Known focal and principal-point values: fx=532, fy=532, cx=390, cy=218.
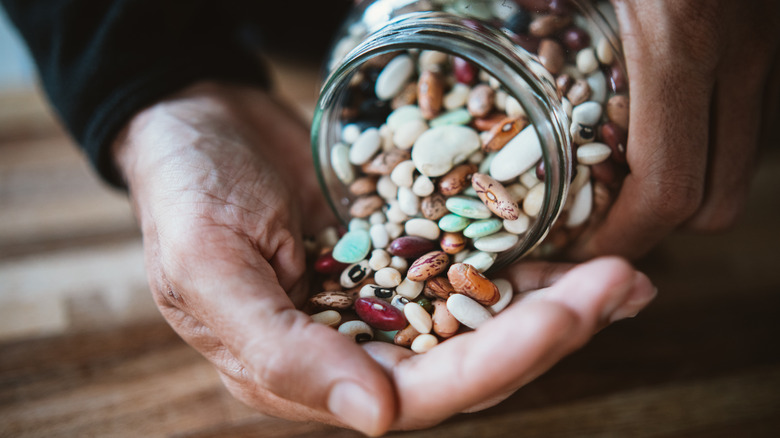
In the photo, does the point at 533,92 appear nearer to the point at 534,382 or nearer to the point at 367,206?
the point at 367,206

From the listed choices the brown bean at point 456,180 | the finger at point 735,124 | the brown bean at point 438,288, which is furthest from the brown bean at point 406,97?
the finger at point 735,124

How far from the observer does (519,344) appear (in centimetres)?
39

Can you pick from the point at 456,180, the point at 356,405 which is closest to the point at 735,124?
the point at 456,180

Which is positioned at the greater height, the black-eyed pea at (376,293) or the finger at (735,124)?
the finger at (735,124)

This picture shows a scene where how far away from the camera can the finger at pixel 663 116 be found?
534 millimetres

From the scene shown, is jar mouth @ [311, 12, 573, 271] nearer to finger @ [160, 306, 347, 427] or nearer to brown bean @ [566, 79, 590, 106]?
brown bean @ [566, 79, 590, 106]

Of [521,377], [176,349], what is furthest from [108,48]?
[521,377]

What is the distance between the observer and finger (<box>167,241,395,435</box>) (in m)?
0.40

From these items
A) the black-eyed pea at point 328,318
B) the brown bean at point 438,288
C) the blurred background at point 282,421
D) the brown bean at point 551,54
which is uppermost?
the brown bean at point 551,54

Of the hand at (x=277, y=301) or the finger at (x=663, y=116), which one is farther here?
the finger at (x=663, y=116)

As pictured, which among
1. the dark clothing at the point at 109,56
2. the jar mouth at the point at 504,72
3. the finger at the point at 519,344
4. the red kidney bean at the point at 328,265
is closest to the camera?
the finger at the point at 519,344

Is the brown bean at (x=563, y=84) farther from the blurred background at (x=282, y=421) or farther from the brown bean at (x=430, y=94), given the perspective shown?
the blurred background at (x=282, y=421)

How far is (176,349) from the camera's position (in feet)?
2.43

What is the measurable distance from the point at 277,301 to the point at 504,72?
30 cm
